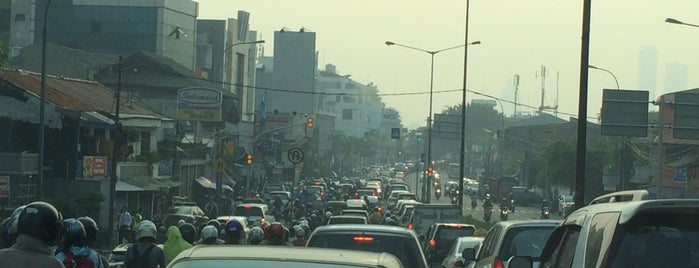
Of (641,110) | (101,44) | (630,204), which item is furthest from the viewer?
(101,44)

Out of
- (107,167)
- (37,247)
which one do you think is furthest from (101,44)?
(37,247)

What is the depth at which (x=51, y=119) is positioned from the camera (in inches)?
1882

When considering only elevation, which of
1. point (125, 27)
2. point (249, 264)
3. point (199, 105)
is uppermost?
point (125, 27)

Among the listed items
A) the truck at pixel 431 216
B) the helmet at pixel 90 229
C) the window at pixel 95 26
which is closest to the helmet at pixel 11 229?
the helmet at pixel 90 229

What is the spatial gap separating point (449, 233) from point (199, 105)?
41311 millimetres

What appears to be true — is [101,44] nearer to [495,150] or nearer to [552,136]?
[552,136]

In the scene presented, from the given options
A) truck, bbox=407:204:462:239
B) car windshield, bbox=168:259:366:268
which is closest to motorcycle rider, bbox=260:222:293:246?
car windshield, bbox=168:259:366:268

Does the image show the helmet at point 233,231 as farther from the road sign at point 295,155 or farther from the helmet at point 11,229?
the road sign at point 295,155

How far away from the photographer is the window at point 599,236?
745 cm

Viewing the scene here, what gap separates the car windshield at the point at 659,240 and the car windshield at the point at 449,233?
23860 mm

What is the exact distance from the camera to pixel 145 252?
43.8 ft

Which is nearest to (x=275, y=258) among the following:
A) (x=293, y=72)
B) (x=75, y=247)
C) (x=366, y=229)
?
(x=75, y=247)

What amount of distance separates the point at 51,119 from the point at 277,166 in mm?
58723

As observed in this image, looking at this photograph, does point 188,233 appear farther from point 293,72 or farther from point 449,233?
point 293,72
